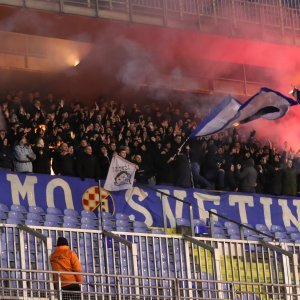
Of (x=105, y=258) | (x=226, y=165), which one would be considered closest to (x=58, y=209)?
(x=105, y=258)

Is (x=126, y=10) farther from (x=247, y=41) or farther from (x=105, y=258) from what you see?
(x=105, y=258)

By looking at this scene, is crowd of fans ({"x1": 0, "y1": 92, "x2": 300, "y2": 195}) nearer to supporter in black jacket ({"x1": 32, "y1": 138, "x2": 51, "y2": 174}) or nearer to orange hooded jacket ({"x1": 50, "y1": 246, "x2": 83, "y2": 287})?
supporter in black jacket ({"x1": 32, "y1": 138, "x2": 51, "y2": 174})

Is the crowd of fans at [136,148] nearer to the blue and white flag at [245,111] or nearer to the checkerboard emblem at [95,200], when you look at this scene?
the checkerboard emblem at [95,200]

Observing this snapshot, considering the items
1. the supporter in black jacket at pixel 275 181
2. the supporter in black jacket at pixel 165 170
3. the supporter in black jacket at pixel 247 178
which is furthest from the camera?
the supporter in black jacket at pixel 275 181

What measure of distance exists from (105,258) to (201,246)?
175 centimetres

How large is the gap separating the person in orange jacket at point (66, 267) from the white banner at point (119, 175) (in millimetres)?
5730

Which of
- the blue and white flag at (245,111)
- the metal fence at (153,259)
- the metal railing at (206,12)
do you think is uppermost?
the metal railing at (206,12)

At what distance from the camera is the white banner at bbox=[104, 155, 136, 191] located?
912 inches

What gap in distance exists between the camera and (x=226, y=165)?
85.9 ft

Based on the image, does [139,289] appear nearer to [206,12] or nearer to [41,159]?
[41,159]

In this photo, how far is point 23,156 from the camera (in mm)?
22734

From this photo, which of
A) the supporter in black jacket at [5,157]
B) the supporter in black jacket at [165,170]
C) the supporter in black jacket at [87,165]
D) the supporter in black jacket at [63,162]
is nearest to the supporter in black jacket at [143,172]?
the supporter in black jacket at [165,170]

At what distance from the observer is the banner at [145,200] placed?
22.5 metres

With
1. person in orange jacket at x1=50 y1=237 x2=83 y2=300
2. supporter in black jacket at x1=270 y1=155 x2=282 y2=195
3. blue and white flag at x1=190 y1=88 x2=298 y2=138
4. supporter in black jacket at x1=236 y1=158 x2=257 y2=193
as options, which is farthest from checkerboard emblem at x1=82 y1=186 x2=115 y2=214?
person in orange jacket at x1=50 y1=237 x2=83 y2=300
